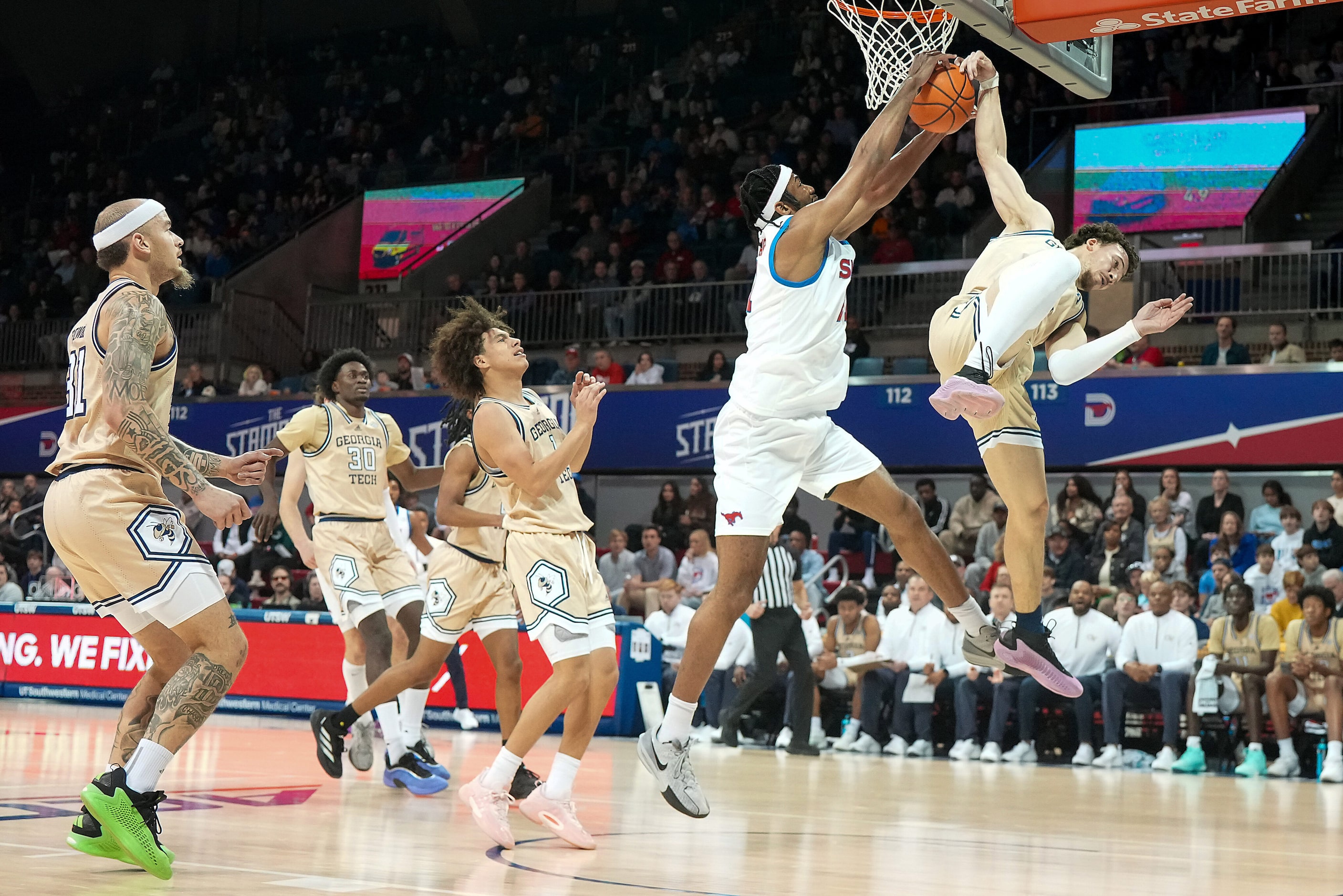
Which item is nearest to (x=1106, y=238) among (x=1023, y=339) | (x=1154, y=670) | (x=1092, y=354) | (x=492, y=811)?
(x=1092, y=354)

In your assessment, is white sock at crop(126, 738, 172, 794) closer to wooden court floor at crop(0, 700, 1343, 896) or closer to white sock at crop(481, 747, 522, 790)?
wooden court floor at crop(0, 700, 1343, 896)

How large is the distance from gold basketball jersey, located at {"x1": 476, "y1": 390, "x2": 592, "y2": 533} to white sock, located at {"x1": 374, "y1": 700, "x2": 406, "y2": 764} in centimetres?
189

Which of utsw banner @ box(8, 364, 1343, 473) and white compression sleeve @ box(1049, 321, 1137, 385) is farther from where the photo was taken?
utsw banner @ box(8, 364, 1343, 473)

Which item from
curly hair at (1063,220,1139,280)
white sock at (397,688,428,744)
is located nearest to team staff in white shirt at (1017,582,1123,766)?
white sock at (397,688,428,744)

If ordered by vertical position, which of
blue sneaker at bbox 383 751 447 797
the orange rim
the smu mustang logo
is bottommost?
blue sneaker at bbox 383 751 447 797

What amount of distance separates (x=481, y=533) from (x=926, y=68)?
3.36m

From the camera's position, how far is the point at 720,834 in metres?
6.16

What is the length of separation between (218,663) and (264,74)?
24741mm

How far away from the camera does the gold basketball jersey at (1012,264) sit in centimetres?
575

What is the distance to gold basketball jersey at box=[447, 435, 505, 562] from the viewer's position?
24.5 ft

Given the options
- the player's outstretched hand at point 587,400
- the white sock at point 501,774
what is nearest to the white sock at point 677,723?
the white sock at point 501,774

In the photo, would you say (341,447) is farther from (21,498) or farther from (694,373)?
(21,498)

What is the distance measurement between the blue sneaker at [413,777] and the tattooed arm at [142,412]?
303cm

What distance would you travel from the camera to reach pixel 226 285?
21734 millimetres
